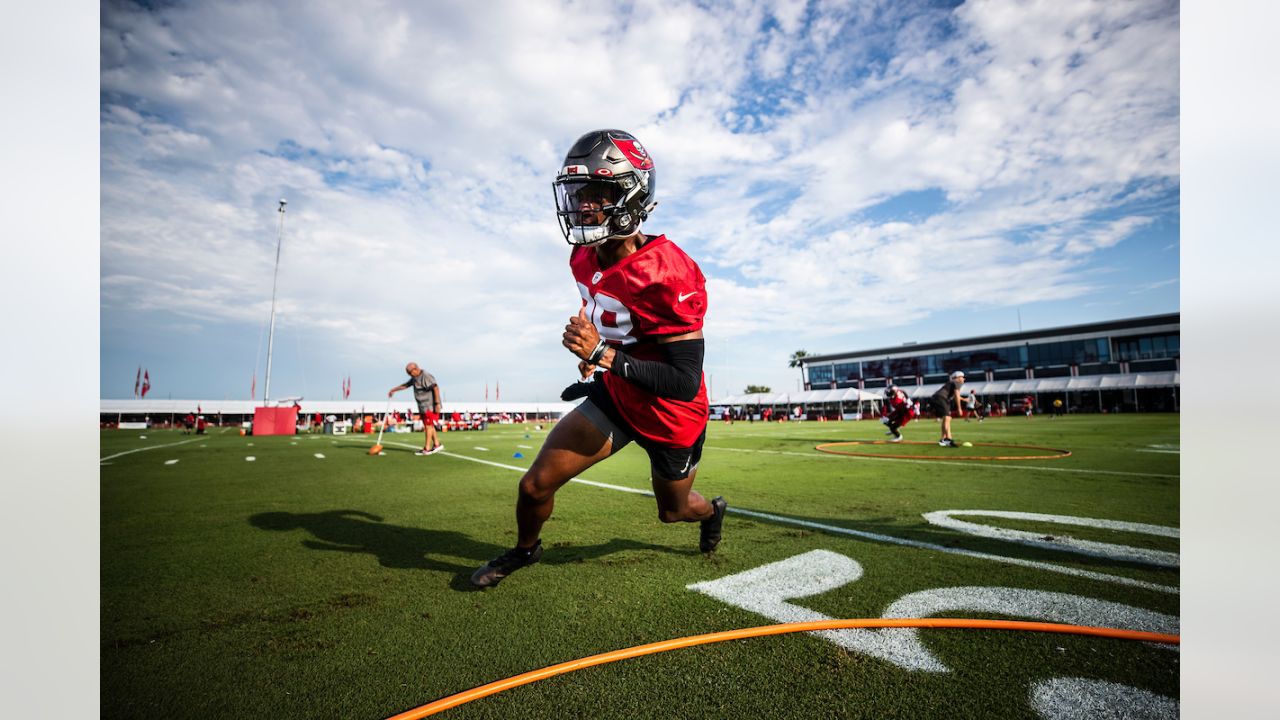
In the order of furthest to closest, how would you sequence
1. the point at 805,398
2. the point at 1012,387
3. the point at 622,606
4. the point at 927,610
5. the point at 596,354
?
the point at 805,398, the point at 1012,387, the point at 622,606, the point at 927,610, the point at 596,354

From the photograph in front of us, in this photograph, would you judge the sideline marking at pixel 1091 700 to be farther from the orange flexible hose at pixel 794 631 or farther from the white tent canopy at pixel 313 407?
the white tent canopy at pixel 313 407

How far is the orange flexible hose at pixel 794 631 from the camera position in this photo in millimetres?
2219

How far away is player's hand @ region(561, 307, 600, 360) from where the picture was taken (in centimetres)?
269

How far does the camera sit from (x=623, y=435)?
11.6 feet

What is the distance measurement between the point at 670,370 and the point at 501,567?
166cm

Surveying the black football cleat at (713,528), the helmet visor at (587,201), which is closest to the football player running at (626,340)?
the helmet visor at (587,201)

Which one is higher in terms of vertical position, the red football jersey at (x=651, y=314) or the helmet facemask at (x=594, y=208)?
the helmet facemask at (x=594, y=208)

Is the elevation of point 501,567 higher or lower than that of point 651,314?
lower

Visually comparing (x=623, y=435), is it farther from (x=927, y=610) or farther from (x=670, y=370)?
(x=927, y=610)

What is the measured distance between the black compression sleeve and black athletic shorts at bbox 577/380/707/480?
0.42 meters

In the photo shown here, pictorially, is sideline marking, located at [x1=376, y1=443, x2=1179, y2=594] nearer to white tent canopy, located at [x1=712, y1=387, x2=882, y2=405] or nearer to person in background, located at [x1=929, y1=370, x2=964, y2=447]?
person in background, located at [x1=929, y1=370, x2=964, y2=447]

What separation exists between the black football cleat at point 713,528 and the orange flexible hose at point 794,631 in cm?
133

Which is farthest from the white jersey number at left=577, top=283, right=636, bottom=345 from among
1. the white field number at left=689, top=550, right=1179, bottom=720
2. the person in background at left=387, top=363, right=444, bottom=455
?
the person in background at left=387, top=363, right=444, bottom=455

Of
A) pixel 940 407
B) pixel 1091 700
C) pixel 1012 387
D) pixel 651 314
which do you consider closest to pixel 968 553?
pixel 1091 700
